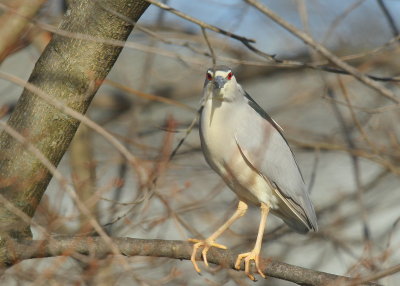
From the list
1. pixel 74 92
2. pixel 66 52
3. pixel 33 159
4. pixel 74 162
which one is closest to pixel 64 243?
pixel 33 159

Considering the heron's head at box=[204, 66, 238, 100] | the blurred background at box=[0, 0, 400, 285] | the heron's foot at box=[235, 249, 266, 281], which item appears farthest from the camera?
the blurred background at box=[0, 0, 400, 285]

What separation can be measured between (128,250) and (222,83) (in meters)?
0.86

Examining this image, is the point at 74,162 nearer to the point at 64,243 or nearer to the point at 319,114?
the point at 64,243

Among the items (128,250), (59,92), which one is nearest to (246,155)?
(128,250)

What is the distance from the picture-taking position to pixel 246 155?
2.76m

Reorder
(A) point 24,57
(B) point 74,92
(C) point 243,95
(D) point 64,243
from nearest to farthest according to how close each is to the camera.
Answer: (D) point 64,243
(B) point 74,92
(C) point 243,95
(A) point 24,57

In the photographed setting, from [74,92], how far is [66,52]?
16cm

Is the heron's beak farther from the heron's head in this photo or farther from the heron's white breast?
the heron's white breast

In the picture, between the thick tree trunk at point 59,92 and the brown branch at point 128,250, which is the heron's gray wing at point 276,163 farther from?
the thick tree trunk at point 59,92

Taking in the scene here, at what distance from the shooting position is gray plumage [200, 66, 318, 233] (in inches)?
109

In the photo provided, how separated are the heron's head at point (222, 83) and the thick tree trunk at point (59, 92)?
0.47 m

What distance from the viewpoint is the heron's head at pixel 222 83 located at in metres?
2.67

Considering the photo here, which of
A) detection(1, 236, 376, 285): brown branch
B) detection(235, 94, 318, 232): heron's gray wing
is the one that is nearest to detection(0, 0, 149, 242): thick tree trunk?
detection(1, 236, 376, 285): brown branch

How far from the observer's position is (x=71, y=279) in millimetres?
2225
